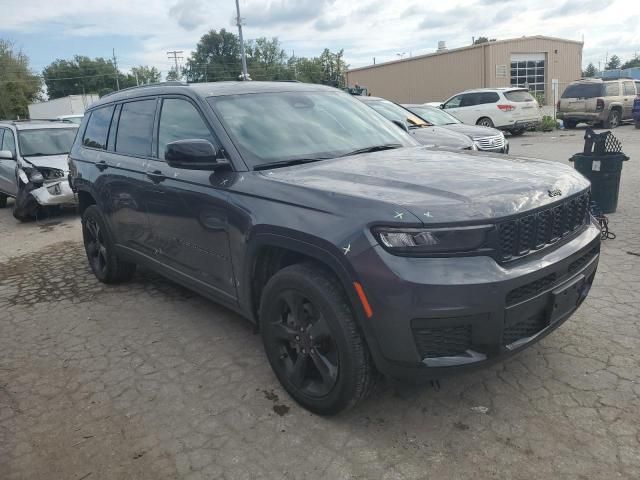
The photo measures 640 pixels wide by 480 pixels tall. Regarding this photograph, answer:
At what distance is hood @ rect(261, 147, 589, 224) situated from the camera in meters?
2.45

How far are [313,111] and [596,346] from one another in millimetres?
2459

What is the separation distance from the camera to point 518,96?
19.0 m

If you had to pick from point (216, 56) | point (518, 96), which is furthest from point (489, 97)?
point (216, 56)

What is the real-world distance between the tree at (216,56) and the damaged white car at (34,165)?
7968 cm

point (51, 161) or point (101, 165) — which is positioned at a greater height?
point (101, 165)

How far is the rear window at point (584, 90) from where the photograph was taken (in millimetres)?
19156

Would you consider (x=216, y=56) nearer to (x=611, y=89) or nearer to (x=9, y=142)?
(x=611, y=89)

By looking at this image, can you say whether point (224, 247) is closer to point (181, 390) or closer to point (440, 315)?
point (181, 390)

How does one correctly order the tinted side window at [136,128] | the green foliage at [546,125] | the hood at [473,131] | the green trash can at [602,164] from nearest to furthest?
the tinted side window at [136,128], the green trash can at [602,164], the hood at [473,131], the green foliage at [546,125]

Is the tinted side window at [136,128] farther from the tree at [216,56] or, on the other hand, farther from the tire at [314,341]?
the tree at [216,56]

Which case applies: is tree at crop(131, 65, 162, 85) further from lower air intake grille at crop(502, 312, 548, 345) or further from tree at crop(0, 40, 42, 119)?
lower air intake grille at crop(502, 312, 548, 345)

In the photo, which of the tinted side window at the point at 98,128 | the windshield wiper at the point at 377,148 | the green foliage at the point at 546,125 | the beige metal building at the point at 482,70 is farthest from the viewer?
the beige metal building at the point at 482,70

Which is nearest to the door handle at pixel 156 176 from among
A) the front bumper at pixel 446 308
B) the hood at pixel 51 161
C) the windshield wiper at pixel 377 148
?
the windshield wiper at pixel 377 148

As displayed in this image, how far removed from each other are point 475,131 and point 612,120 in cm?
1222
